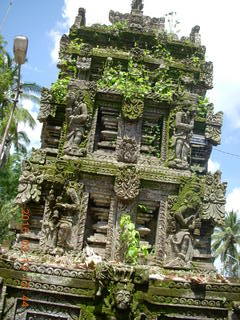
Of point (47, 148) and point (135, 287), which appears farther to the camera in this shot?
point (47, 148)

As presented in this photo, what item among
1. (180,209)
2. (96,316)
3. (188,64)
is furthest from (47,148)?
(96,316)

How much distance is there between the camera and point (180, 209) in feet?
36.7

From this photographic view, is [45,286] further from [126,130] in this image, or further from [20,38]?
[126,130]

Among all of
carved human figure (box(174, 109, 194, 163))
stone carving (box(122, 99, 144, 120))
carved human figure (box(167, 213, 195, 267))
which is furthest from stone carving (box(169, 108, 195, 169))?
carved human figure (box(167, 213, 195, 267))

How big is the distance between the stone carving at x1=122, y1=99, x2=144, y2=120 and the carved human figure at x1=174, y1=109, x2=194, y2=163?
1270mm

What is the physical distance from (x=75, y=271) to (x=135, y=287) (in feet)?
3.84

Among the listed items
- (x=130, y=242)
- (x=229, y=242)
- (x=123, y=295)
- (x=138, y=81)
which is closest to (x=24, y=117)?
(x=138, y=81)

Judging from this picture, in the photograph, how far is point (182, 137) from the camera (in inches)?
503

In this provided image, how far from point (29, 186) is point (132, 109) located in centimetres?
417

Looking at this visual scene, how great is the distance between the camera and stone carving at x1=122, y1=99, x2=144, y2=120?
42.1 feet

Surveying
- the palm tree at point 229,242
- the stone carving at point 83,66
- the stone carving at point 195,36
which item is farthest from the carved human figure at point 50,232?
the palm tree at point 229,242

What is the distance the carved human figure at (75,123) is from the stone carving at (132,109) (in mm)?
1315

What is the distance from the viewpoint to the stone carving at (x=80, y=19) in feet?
51.8

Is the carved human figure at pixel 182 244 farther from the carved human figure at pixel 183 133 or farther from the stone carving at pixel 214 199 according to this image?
the carved human figure at pixel 183 133
